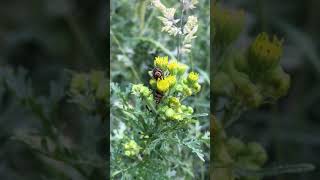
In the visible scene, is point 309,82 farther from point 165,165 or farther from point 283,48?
point 165,165

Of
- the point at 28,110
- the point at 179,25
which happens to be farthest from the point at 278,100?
the point at 28,110

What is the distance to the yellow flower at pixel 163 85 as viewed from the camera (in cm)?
78

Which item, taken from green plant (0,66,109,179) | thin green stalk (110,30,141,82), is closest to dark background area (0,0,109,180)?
green plant (0,66,109,179)

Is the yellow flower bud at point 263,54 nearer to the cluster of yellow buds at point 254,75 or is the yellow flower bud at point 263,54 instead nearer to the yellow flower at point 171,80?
the cluster of yellow buds at point 254,75

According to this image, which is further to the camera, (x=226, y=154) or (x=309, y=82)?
(x=309, y=82)

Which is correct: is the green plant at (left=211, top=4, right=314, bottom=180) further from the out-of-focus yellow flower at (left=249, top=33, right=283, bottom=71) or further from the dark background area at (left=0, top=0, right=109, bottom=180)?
the dark background area at (left=0, top=0, right=109, bottom=180)

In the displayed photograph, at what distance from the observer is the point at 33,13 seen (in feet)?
2.87

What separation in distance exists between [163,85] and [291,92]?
0.79ft

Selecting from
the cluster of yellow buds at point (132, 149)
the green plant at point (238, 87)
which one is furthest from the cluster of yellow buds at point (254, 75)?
the cluster of yellow buds at point (132, 149)

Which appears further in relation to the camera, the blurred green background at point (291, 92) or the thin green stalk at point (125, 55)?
the thin green stalk at point (125, 55)

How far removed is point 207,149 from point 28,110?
257 millimetres

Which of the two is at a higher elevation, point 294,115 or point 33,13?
point 33,13

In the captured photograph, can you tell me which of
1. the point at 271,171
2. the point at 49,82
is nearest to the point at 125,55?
the point at 49,82

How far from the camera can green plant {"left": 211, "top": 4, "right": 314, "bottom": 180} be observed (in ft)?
2.70
